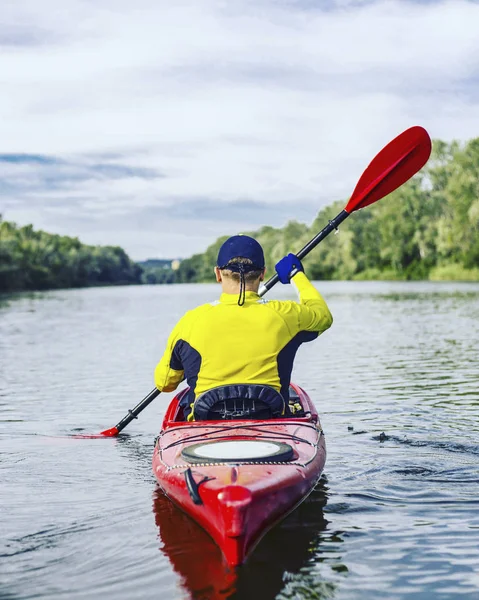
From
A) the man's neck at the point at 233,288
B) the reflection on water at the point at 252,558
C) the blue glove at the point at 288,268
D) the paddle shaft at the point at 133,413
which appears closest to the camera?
the reflection on water at the point at 252,558

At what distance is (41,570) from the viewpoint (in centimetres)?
464

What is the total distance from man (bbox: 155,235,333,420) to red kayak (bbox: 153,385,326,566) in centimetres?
31

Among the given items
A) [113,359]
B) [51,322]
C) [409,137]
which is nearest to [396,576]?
[409,137]

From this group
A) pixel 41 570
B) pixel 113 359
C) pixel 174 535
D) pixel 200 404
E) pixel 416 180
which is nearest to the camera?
pixel 41 570

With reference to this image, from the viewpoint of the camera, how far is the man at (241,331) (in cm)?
534

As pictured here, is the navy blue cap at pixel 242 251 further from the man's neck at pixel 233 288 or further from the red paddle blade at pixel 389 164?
the red paddle blade at pixel 389 164

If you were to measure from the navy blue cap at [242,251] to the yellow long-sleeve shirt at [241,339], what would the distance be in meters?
0.21

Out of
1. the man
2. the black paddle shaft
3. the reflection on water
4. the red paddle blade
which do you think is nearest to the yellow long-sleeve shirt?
the man

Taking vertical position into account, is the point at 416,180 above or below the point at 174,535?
above

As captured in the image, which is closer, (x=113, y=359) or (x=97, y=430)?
(x=97, y=430)

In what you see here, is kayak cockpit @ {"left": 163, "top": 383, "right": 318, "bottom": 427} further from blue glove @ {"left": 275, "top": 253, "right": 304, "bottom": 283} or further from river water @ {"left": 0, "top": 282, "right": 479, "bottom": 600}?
blue glove @ {"left": 275, "top": 253, "right": 304, "bottom": 283}

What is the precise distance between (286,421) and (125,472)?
7.07 ft

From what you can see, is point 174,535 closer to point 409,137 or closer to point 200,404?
point 200,404

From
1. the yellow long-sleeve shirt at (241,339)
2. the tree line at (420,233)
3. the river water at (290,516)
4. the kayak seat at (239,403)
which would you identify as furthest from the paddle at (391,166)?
the tree line at (420,233)
